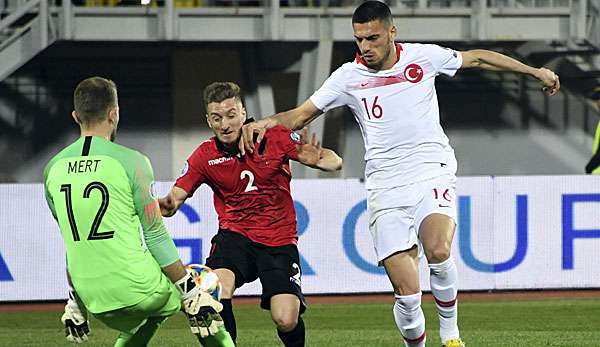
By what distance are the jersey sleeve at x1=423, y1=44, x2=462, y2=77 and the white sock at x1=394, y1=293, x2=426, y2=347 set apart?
1495 mm

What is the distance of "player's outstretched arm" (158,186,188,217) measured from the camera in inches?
348

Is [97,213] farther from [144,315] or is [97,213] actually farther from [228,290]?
[228,290]

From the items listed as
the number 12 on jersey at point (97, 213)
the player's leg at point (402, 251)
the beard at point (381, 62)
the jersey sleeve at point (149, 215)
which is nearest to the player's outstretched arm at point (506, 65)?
the beard at point (381, 62)

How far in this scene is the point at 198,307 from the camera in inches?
267

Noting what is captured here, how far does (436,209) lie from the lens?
28.9 ft

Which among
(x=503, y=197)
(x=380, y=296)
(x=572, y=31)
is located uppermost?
(x=572, y=31)

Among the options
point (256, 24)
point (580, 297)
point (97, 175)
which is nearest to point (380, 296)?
point (580, 297)

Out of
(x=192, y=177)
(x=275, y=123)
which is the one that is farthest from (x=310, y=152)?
(x=192, y=177)

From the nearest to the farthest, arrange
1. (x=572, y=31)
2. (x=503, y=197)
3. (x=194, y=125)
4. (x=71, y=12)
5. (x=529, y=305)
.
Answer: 1. (x=529, y=305)
2. (x=503, y=197)
3. (x=71, y=12)
4. (x=572, y=31)
5. (x=194, y=125)

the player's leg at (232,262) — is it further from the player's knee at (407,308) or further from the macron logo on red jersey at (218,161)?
the player's knee at (407,308)

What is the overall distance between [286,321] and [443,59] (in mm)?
2000

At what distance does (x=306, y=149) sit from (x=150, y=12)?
40.5 ft

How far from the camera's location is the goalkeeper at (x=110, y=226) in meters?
6.69

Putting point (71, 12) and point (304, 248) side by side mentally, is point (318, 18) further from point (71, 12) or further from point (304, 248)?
point (304, 248)
